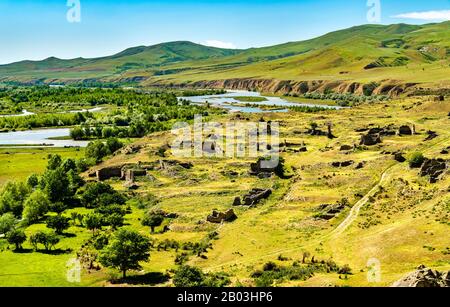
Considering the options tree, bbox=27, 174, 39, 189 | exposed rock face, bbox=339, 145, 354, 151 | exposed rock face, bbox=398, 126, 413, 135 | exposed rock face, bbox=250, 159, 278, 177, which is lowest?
tree, bbox=27, 174, 39, 189

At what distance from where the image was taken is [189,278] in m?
49.7

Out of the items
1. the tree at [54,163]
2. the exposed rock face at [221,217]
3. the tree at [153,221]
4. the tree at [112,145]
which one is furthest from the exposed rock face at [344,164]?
the tree at [112,145]

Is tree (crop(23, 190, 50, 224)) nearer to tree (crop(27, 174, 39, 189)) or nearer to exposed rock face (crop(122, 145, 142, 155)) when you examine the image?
tree (crop(27, 174, 39, 189))

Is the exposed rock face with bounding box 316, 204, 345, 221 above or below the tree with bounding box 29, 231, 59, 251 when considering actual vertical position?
above

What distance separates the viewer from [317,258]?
55156mm

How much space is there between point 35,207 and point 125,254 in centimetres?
3694

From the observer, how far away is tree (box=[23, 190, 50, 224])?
284 ft

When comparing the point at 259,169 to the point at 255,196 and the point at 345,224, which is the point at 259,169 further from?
the point at 345,224

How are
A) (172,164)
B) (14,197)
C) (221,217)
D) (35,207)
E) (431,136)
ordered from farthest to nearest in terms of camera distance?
(431,136) < (172,164) < (14,197) < (35,207) < (221,217)

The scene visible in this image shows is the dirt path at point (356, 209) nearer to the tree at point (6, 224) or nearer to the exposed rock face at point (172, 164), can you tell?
the exposed rock face at point (172, 164)

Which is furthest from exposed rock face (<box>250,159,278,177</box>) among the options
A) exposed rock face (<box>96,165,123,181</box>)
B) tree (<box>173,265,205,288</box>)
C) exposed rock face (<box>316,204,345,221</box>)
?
tree (<box>173,265,205,288</box>)

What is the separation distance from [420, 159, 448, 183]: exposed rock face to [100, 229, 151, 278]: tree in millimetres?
49847

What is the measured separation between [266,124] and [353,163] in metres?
71.4

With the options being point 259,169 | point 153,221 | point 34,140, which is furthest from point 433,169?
point 34,140
